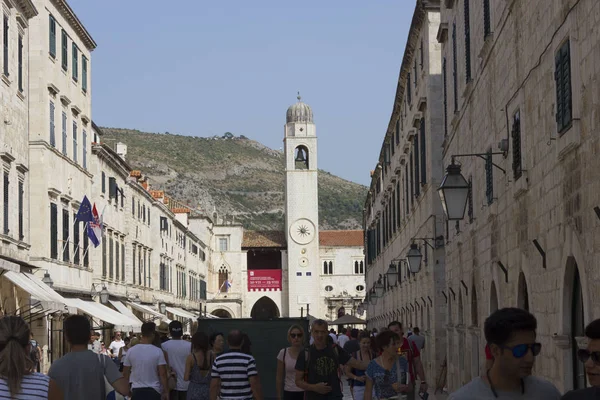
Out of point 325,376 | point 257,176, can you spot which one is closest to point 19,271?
point 325,376

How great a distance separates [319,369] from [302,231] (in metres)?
94.8

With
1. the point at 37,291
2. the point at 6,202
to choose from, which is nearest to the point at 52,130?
the point at 6,202

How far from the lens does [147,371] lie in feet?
44.0

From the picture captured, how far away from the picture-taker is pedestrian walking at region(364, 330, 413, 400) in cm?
1154

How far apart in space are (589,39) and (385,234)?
44.4m

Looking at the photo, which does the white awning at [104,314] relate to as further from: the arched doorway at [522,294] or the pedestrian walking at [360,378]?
the arched doorway at [522,294]

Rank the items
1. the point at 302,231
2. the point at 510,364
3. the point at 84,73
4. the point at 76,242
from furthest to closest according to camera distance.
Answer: the point at 302,231 < the point at 84,73 < the point at 76,242 < the point at 510,364

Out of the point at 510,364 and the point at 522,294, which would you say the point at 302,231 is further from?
the point at 510,364

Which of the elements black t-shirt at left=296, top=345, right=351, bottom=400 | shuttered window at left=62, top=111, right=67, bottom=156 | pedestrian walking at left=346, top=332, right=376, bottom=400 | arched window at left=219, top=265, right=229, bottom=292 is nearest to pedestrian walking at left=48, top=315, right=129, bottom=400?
black t-shirt at left=296, top=345, right=351, bottom=400

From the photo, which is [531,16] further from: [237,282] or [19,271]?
[237,282]

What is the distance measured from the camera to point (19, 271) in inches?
1155

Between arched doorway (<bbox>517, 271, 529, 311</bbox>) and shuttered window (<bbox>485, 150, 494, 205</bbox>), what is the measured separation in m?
2.64

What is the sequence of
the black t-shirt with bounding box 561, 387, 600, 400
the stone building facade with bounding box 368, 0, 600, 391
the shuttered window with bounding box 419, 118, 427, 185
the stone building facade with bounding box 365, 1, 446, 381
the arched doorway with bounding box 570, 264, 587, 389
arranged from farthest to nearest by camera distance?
the shuttered window with bounding box 419, 118, 427, 185, the stone building facade with bounding box 365, 1, 446, 381, the arched doorway with bounding box 570, 264, 587, 389, the stone building facade with bounding box 368, 0, 600, 391, the black t-shirt with bounding box 561, 387, 600, 400

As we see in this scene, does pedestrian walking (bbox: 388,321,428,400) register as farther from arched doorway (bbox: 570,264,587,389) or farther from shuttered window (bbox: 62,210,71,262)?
shuttered window (bbox: 62,210,71,262)
